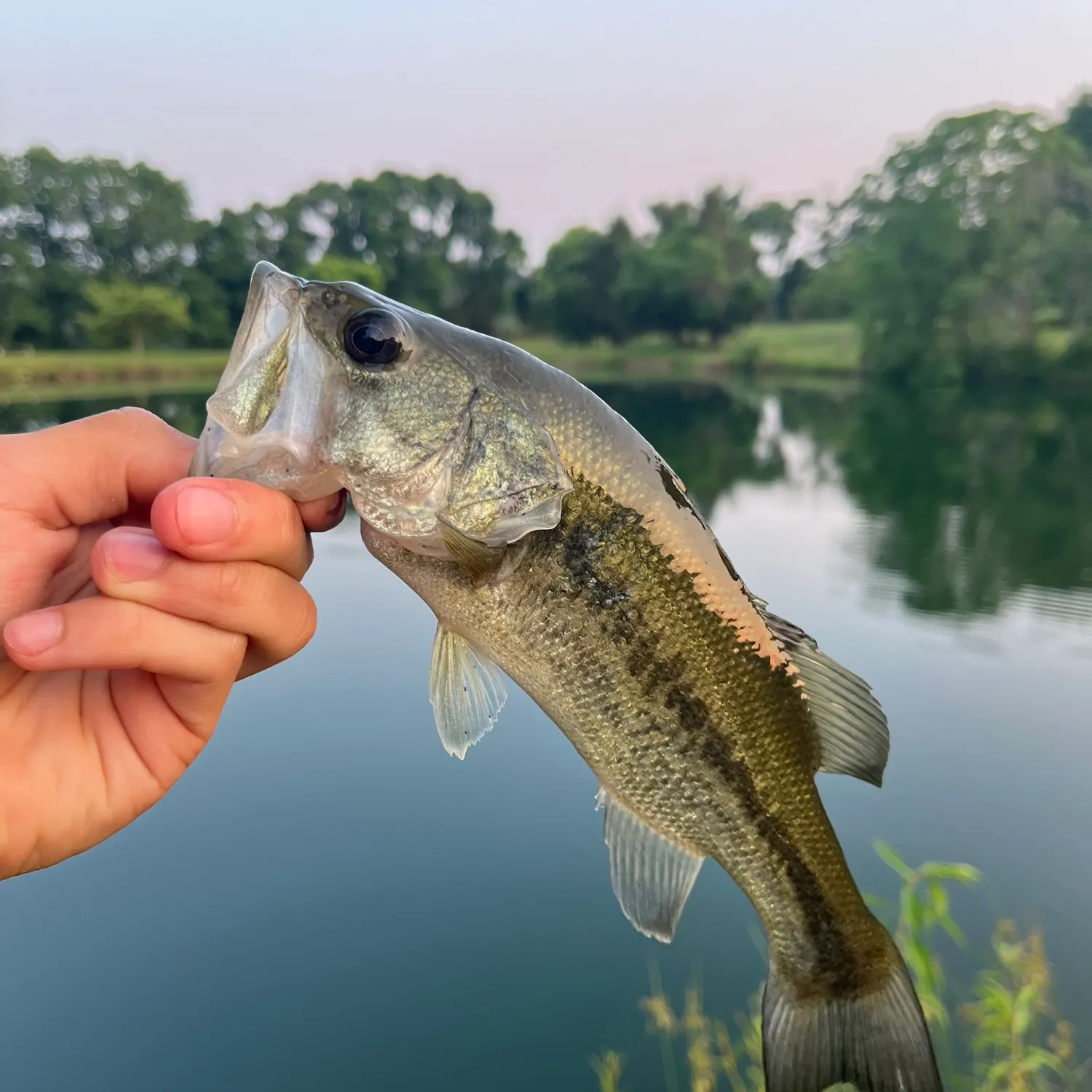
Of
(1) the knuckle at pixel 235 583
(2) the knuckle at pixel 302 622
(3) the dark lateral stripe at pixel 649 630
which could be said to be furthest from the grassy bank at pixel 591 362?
(3) the dark lateral stripe at pixel 649 630

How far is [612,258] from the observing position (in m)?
65.7

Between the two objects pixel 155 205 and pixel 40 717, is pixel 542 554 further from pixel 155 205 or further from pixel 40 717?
pixel 155 205

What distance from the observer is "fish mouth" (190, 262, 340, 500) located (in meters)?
1.62

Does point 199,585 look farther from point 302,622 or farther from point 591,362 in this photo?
point 591,362

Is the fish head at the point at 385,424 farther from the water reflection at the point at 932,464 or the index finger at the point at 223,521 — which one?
the water reflection at the point at 932,464

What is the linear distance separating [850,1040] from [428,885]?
5445 millimetres

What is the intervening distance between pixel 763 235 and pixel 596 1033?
318ft

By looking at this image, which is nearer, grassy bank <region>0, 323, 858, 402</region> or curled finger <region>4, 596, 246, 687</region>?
curled finger <region>4, 596, 246, 687</region>

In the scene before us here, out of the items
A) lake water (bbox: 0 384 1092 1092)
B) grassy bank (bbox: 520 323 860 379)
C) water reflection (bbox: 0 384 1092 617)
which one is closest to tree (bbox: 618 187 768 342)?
grassy bank (bbox: 520 323 860 379)

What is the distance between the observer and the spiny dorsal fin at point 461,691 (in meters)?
2.06

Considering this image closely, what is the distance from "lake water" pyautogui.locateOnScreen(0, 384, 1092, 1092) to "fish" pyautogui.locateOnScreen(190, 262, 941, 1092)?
3868 mm

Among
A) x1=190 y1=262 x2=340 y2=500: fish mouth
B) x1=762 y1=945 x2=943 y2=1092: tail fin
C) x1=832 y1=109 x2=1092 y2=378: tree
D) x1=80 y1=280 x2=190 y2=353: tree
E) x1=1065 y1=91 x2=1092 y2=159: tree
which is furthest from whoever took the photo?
x1=1065 y1=91 x2=1092 y2=159: tree

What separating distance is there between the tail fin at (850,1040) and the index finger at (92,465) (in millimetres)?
2193

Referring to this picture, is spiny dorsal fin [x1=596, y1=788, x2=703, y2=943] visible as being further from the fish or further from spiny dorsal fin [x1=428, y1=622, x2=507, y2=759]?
spiny dorsal fin [x1=428, y1=622, x2=507, y2=759]
